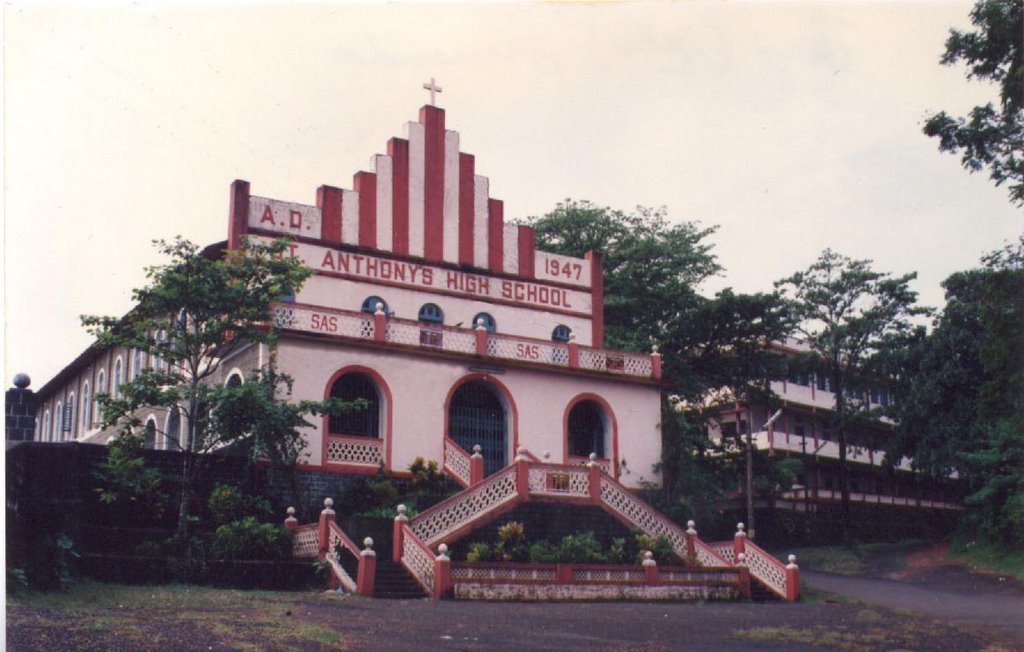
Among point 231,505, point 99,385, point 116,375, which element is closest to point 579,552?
point 231,505

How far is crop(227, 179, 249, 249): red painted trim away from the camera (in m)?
26.3

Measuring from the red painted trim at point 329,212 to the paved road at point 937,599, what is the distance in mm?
13480

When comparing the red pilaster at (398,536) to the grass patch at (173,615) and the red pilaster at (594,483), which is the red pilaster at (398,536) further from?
the red pilaster at (594,483)

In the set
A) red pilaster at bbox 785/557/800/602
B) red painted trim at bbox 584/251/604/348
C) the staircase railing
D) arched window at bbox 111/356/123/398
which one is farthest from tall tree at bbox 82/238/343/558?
arched window at bbox 111/356/123/398

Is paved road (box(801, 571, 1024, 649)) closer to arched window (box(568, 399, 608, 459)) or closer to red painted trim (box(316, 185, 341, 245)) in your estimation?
arched window (box(568, 399, 608, 459))

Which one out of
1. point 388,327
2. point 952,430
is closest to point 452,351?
point 388,327

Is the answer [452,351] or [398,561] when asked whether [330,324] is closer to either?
[452,351]

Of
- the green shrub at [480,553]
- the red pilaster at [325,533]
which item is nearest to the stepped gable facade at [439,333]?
the red pilaster at [325,533]

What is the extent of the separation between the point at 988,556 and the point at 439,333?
15488mm

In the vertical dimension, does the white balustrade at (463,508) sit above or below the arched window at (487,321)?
below

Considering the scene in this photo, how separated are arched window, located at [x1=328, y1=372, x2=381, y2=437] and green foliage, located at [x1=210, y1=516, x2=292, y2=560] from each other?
5747 millimetres

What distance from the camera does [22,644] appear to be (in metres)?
10.5

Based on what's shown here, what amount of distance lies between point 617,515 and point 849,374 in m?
17.6

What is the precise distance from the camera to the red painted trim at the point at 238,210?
2628cm
